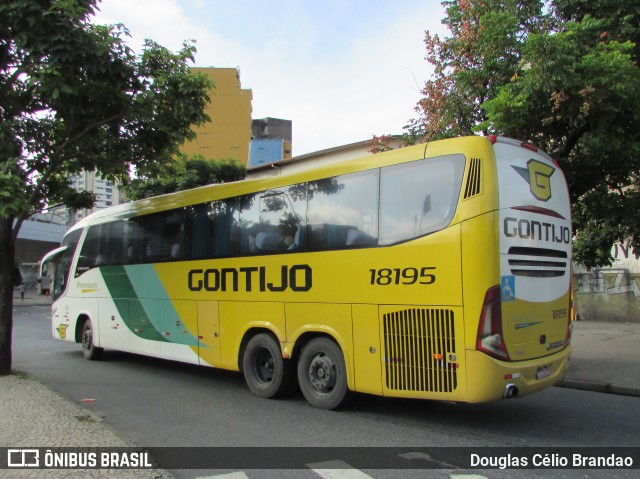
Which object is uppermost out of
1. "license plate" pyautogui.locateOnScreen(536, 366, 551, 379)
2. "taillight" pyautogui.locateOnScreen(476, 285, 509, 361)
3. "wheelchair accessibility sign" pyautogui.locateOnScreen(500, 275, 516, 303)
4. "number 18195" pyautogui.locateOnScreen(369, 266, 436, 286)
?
"number 18195" pyautogui.locateOnScreen(369, 266, 436, 286)

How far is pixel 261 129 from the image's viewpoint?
6619 cm

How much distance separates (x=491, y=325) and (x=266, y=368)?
150 inches

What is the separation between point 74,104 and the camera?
27.8ft

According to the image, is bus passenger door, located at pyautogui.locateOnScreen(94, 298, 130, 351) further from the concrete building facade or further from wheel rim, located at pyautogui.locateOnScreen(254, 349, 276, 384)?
the concrete building facade

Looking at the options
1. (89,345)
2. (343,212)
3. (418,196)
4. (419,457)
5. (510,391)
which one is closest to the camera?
(419,457)

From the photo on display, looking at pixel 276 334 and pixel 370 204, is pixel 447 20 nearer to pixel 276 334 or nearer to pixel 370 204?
pixel 370 204

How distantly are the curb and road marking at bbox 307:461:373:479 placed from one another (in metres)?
5.41

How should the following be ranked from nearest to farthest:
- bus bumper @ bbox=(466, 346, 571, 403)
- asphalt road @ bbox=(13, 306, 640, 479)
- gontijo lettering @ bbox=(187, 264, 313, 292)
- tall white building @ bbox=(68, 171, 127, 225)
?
bus bumper @ bbox=(466, 346, 571, 403) → asphalt road @ bbox=(13, 306, 640, 479) → gontijo lettering @ bbox=(187, 264, 313, 292) → tall white building @ bbox=(68, 171, 127, 225)

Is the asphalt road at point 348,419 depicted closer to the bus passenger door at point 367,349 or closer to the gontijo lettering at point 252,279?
the bus passenger door at point 367,349

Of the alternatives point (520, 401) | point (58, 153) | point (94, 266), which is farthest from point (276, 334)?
point (94, 266)

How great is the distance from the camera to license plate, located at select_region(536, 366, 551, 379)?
573cm

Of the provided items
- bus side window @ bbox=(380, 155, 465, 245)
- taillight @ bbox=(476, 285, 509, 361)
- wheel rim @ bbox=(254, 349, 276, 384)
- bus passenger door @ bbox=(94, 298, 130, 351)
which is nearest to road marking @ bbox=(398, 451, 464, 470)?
taillight @ bbox=(476, 285, 509, 361)

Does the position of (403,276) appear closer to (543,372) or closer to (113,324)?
(543,372)

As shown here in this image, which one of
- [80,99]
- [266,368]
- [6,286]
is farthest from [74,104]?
[266,368]
